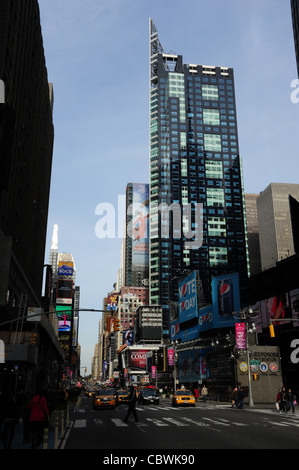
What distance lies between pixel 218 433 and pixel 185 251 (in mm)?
176219

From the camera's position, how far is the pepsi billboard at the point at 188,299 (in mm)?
82062

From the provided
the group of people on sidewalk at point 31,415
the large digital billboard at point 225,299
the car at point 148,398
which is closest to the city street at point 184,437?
the group of people on sidewalk at point 31,415

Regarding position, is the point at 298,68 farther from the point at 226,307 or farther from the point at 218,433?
the point at 218,433

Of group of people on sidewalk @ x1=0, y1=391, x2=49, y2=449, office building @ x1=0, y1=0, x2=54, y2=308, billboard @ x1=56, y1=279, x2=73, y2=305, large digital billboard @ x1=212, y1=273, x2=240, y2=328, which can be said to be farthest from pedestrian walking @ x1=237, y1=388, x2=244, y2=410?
billboard @ x1=56, y1=279, x2=73, y2=305

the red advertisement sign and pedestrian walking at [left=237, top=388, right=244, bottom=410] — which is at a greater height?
the red advertisement sign

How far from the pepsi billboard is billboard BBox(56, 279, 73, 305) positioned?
8626cm

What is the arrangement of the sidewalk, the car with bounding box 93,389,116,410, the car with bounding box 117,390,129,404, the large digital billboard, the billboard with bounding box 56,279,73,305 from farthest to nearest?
the billboard with bounding box 56,279,73,305
the large digital billboard
the car with bounding box 117,390,129,404
the car with bounding box 93,389,116,410
the sidewalk

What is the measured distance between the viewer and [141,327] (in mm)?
A: 194750

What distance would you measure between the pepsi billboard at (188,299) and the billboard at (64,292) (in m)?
86.3

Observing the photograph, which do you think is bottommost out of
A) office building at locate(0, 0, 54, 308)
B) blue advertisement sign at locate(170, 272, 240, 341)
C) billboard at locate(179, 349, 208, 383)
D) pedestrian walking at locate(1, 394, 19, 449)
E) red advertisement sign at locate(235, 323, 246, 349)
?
pedestrian walking at locate(1, 394, 19, 449)

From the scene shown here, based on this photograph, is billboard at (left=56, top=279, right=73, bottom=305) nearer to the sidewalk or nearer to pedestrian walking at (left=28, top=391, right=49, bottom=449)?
the sidewalk

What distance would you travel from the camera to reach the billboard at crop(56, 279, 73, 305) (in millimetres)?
167125

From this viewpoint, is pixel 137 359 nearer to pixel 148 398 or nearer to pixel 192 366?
pixel 192 366
